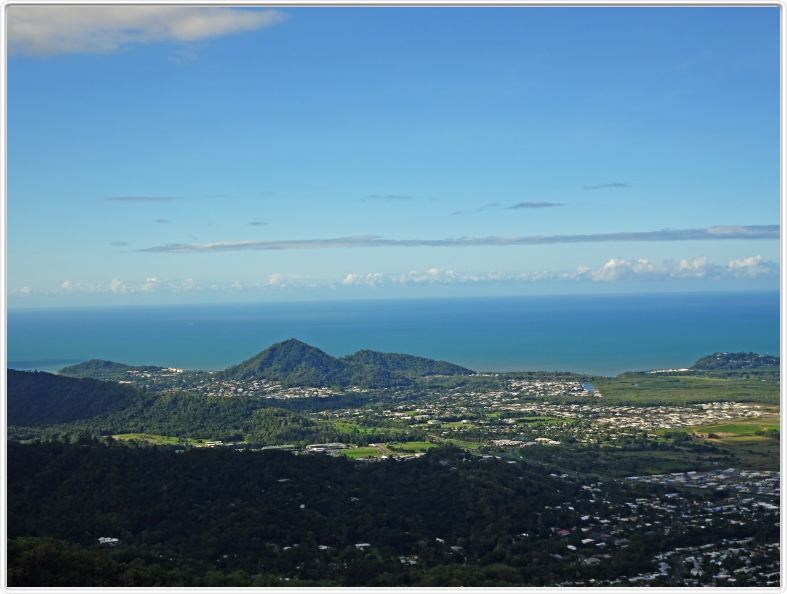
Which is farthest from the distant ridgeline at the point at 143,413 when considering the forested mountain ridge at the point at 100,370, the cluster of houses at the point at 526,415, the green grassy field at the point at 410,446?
the forested mountain ridge at the point at 100,370

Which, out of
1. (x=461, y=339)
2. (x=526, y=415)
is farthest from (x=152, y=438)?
(x=461, y=339)

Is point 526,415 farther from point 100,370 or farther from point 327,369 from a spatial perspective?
point 100,370

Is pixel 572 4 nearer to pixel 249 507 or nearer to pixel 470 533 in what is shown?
pixel 470 533

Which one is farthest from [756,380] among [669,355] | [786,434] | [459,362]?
[786,434]

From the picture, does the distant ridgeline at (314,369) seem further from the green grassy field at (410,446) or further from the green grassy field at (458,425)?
the green grassy field at (410,446)

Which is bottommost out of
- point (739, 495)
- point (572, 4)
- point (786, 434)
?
point (739, 495)
